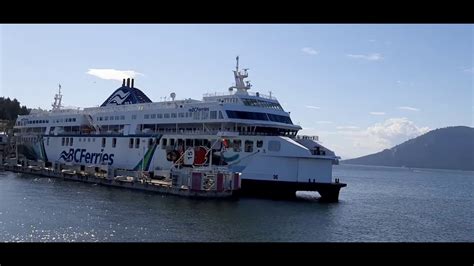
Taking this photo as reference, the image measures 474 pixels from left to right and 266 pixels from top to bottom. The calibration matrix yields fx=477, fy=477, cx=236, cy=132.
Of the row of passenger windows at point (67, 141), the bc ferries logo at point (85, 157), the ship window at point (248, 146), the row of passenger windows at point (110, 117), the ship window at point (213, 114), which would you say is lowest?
the bc ferries logo at point (85, 157)

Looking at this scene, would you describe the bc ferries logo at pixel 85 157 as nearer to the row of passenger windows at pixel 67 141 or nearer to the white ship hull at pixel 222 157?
the white ship hull at pixel 222 157

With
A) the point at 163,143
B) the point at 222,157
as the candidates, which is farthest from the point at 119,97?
the point at 222,157

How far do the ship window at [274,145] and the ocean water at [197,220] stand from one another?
3.03m

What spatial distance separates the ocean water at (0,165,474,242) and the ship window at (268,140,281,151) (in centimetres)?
303

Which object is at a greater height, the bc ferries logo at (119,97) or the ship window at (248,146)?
the bc ferries logo at (119,97)

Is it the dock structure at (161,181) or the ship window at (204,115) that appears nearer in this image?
the dock structure at (161,181)

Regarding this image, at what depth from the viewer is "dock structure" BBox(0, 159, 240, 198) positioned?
23750 mm

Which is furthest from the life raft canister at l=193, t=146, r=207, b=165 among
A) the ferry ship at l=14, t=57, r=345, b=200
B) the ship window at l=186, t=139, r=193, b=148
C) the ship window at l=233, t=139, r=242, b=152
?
the ship window at l=186, t=139, r=193, b=148

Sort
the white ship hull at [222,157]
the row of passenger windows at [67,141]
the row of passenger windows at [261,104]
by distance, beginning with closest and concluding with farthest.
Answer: the white ship hull at [222,157] → the row of passenger windows at [261,104] → the row of passenger windows at [67,141]

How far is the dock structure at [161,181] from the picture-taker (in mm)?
23750

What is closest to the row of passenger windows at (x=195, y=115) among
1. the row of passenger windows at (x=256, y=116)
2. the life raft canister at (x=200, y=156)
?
the row of passenger windows at (x=256, y=116)
